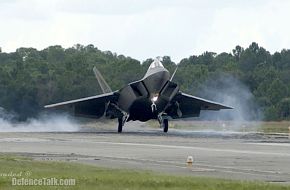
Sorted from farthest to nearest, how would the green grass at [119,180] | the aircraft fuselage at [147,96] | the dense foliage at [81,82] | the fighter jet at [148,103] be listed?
the dense foliage at [81,82], the fighter jet at [148,103], the aircraft fuselage at [147,96], the green grass at [119,180]

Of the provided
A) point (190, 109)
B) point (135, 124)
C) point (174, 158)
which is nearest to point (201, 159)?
point (174, 158)

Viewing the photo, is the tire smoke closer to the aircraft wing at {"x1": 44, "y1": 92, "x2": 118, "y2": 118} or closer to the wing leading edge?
the aircraft wing at {"x1": 44, "y1": 92, "x2": 118, "y2": 118}

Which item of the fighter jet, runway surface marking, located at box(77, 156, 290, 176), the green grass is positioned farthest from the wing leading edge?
the green grass

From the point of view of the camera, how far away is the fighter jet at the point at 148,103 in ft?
151

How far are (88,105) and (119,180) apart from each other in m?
35.9

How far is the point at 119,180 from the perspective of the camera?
1639 cm

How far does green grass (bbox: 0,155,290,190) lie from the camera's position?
613 inches

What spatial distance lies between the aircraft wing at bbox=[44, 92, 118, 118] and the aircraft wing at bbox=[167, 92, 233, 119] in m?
3.78

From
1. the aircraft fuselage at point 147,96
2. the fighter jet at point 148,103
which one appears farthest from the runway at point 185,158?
→ the fighter jet at point 148,103

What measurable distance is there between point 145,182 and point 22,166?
456cm

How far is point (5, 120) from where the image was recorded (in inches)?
2431

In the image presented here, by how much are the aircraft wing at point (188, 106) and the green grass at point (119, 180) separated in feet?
96.5

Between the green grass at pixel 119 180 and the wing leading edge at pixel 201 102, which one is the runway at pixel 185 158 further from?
the wing leading edge at pixel 201 102

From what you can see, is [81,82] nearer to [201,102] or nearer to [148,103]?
[201,102]
